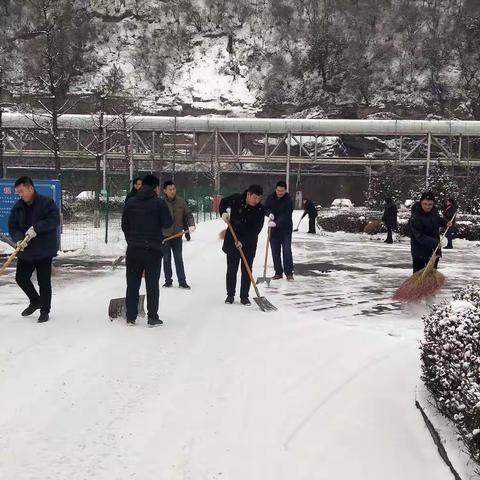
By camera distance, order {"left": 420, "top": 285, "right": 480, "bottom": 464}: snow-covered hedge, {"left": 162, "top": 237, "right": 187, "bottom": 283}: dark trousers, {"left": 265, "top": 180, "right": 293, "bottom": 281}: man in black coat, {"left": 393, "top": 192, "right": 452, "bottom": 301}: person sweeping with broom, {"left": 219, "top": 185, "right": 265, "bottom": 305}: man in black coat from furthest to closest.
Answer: {"left": 265, "top": 180, "right": 293, "bottom": 281}: man in black coat < {"left": 162, "top": 237, "right": 187, "bottom": 283}: dark trousers < {"left": 393, "top": 192, "right": 452, "bottom": 301}: person sweeping with broom < {"left": 219, "top": 185, "right": 265, "bottom": 305}: man in black coat < {"left": 420, "top": 285, "right": 480, "bottom": 464}: snow-covered hedge

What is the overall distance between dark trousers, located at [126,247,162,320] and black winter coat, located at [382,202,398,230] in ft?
41.8

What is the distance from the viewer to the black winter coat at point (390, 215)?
1752 cm

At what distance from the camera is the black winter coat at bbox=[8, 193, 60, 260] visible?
20.1 ft

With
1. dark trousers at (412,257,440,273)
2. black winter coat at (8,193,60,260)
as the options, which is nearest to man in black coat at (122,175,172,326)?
black winter coat at (8,193,60,260)

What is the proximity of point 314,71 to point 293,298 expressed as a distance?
215 feet

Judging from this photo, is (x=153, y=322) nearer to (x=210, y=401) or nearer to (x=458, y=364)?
(x=210, y=401)

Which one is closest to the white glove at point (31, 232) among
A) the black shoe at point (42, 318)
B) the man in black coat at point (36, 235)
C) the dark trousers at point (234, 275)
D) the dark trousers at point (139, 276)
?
the man in black coat at point (36, 235)

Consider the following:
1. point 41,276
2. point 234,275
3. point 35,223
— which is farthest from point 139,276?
point 234,275

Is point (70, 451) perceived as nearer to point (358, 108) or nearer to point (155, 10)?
point (358, 108)

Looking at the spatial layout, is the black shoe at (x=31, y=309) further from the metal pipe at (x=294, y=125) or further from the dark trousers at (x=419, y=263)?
the metal pipe at (x=294, y=125)

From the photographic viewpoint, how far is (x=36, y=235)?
19.9 feet

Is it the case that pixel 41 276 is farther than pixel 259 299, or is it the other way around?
pixel 259 299

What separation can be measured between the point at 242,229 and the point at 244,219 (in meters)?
0.14

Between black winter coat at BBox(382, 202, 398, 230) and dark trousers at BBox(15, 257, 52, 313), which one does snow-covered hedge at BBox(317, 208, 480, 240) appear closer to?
black winter coat at BBox(382, 202, 398, 230)
